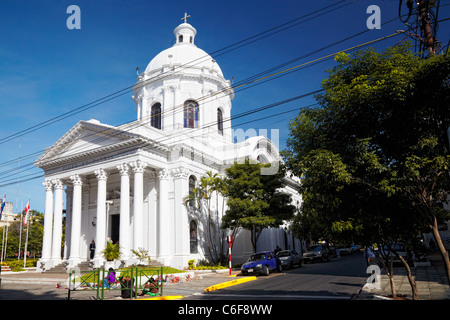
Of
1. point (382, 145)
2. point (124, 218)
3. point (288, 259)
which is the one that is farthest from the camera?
point (288, 259)

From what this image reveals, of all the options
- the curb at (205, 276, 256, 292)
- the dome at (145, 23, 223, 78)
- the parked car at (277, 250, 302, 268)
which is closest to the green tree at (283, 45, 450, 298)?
the curb at (205, 276, 256, 292)

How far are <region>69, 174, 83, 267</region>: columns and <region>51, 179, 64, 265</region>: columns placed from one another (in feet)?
5.97

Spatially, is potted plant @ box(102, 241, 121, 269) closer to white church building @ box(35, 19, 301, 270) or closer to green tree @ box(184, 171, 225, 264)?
white church building @ box(35, 19, 301, 270)

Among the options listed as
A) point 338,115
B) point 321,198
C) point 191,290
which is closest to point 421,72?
point 338,115

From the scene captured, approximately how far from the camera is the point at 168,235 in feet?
90.4

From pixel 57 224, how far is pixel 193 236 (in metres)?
11.3

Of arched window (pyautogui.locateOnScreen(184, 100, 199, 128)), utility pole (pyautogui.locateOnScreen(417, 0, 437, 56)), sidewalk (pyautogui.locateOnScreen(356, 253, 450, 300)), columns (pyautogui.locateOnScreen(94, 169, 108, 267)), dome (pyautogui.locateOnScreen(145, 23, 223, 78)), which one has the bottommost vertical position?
sidewalk (pyautogui.locateOnScreen(356, 253, 450, 300))

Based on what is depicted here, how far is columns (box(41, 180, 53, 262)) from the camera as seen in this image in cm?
2964

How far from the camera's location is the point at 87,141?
29.0 metres

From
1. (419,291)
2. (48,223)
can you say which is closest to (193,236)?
(48,223)

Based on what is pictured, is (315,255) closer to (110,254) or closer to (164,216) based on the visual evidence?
(164,216)

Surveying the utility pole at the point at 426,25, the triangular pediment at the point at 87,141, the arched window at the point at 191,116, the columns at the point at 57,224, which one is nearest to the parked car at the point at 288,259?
the triangular pediment at the point at 87,141

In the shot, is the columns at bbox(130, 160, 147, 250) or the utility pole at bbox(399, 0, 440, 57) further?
the columns at bbox(130, 160, 147, 250)
